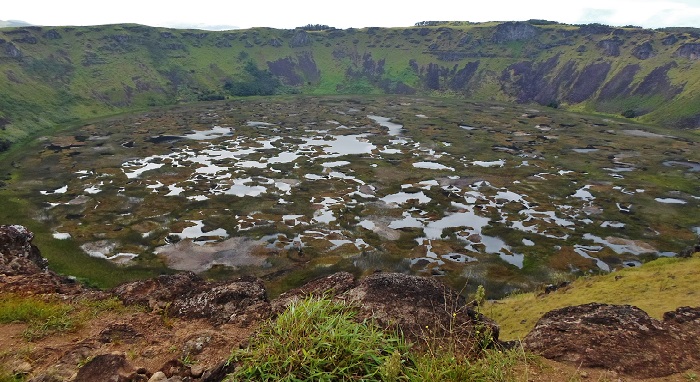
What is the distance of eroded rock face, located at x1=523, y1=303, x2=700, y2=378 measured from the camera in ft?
43.8

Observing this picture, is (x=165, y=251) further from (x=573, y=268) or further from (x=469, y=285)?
(x=573, y=268)

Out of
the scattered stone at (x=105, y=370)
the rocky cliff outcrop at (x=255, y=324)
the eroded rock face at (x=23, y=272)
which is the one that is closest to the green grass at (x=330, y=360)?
the rocky cliff outcrop at (x=255, y=324)

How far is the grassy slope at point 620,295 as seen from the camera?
2847 centimetres

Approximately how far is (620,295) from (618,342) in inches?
862

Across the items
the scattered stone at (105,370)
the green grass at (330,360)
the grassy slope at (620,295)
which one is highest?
the green grass at (330,360)

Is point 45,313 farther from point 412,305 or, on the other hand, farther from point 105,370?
point 412,305

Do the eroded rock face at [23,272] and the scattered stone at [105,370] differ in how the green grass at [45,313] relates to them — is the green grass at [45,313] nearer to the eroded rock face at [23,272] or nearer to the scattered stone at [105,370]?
the eroded rock face at [23,272]

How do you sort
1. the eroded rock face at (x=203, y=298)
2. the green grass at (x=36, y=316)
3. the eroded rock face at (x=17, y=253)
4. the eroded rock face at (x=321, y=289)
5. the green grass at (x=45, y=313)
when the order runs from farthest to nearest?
the eroded rock face at (x=17, y=253) → the eroded rock face at (x=321, y=289) → the eroded rock face at (x=203, y=298) → the green grass at (x=45, y=313) → the green grass at (x=36, y=316)

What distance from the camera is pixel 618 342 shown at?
14688 millimetres

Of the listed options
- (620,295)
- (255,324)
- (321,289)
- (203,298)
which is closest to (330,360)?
(255,324)

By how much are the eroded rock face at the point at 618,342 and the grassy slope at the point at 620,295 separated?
10.8 m

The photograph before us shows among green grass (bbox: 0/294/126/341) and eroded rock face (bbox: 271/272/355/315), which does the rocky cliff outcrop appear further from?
green grass (bbox: 0/294/126/341)

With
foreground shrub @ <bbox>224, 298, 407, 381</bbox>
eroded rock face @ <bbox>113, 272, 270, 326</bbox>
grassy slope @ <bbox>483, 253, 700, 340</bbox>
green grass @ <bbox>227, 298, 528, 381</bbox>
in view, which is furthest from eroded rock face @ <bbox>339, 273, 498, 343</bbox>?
grassy slope @ <bbox>483, 253, 700, 340</bbox>

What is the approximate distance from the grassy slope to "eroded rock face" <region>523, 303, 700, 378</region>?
10781 millimetres
